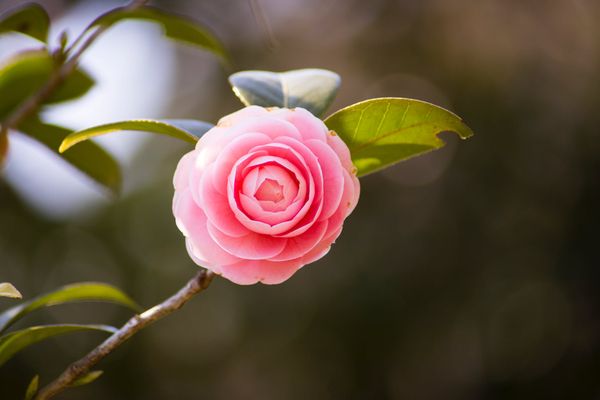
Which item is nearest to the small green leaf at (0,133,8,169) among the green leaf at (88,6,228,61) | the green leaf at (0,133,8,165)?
the green leaf at (0,133,8,165)

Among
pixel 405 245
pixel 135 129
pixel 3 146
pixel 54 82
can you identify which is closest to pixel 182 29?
pixel 54 82

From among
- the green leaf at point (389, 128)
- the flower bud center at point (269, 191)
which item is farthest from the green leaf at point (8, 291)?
the green leaf at point (389, 128)

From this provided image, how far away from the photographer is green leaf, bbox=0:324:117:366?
0.71 meters

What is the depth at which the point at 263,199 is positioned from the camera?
59 centimetres

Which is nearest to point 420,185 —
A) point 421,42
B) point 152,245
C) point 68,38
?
point 421,42

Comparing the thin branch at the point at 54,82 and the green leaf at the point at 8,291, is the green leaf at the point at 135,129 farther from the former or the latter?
the thin branch at the point at 54,82

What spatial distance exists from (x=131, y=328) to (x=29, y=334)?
7.3 inches

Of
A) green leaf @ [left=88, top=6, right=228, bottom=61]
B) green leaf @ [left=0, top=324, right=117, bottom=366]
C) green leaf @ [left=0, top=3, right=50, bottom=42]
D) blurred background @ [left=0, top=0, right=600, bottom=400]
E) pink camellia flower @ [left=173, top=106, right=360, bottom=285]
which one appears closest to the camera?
pink camellia flower @ [left=173, top=106, right=360, bottom=285]

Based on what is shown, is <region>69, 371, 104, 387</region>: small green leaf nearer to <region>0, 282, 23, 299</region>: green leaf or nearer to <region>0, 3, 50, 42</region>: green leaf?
<region>0, 282, 23, 299</region>: green leaf

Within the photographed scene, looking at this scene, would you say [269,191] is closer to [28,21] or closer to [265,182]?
[265,182]

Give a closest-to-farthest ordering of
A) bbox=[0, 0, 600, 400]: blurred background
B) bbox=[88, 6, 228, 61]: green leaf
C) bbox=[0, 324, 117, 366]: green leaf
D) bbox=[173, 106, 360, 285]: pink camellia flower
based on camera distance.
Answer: bbox=[173, 106, 360, 285]: pink camellia flower, bbox=[0, 324, 117, 366]: green leaf, bbox=[88, 6, 228, 61]: green leaf, bbox=[0, 0, 600, 400]: blurred background

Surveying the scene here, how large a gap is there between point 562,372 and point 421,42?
85.8 inches

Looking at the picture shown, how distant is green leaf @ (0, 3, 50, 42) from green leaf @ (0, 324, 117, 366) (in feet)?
1.37

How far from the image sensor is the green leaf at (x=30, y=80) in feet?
3.33
